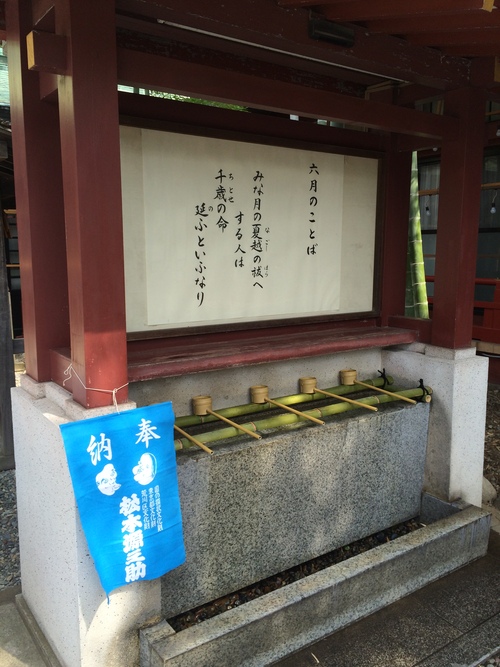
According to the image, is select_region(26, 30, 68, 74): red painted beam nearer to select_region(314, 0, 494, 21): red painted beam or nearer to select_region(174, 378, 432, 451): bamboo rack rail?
select_region(314, 0, 494, 21): red painted beam

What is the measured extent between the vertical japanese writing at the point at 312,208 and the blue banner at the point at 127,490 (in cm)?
224

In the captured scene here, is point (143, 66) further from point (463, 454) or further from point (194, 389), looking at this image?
point (463, 454)

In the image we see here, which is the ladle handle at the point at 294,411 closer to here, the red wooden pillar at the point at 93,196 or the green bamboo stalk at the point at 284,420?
the green bamboo stalk at the point at 284,420

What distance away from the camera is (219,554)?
12.1 ft

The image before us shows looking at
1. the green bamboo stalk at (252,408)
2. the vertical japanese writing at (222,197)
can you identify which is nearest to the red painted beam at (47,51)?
the vertical japanese writing at (222,197)

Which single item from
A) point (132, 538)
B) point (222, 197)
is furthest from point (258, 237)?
point (132, 538)

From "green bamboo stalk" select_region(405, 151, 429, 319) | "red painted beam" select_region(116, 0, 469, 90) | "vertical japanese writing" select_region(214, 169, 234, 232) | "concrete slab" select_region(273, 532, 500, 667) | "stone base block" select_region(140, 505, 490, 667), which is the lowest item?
"concrete slab" select_region(273, 532, 500, 667)

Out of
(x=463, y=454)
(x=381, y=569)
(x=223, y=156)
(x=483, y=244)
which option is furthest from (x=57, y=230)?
(x=483, y=244)

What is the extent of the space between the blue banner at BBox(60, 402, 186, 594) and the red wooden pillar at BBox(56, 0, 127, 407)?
0.25m

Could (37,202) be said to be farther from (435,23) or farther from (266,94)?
(435,23)

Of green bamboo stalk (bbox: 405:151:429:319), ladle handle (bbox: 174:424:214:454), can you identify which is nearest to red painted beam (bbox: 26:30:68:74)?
ladle handle (bbox: 174:424:214:454)

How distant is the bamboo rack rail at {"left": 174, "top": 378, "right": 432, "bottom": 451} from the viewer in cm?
364

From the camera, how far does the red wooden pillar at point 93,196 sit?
268 cm

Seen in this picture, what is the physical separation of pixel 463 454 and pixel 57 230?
152 inches
